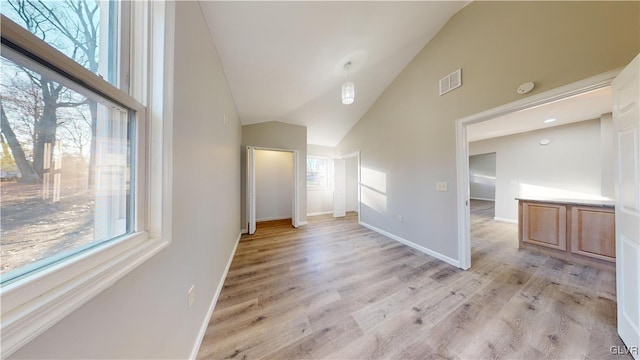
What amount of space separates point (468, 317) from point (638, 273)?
102 centimetres

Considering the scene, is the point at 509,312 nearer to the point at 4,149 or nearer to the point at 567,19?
the point at 567,19

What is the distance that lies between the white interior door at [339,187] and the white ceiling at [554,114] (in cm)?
301

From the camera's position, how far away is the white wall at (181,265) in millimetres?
520

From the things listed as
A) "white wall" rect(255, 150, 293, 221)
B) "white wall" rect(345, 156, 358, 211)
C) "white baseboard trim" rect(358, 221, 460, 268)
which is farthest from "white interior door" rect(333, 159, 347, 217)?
"white baseboard trim" rect(358, 221, 460, 268)

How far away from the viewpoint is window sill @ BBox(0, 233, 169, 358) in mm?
339

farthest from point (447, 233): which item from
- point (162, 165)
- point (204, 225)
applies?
point (162, 165)

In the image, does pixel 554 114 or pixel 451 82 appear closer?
pixel 451 82

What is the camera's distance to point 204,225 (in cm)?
146

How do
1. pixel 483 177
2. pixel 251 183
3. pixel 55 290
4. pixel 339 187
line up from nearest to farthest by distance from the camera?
pixel 55 290
pixel 251 183
pixel 339 187
pixel 483 177

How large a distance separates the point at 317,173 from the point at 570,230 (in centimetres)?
462

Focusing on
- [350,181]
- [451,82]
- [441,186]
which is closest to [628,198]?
[441,186]

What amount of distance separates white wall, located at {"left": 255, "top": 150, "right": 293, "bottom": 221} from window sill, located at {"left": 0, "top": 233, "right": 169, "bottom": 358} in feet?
13.7

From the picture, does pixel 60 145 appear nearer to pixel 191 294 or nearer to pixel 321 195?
pixel 191 294

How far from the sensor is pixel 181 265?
3.45 ft
